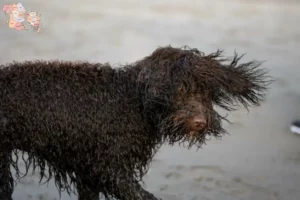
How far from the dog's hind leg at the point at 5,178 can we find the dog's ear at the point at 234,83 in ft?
4.32

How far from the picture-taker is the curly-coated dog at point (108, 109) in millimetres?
4785

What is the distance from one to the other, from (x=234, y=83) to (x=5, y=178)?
156 centimetres

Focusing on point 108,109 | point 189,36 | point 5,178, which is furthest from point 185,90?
point 189,36

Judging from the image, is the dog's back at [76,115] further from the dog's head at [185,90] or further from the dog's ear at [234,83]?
the dog's ear at [234,83]

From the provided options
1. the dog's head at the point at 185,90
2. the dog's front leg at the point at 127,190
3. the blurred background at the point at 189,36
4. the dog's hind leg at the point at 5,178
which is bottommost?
the dog's front leg at the point at 127,190

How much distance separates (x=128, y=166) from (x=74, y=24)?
5.08 feet

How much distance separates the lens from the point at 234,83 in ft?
15.9

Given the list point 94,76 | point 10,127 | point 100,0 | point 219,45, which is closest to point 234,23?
point 219,45

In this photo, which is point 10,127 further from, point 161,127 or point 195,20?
point 195,20

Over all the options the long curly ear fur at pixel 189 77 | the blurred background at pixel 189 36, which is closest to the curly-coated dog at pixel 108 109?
the long curly ear fur at pixel 189 77

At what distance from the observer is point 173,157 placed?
6320mm

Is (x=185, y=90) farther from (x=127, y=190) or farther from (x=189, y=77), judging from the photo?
(x=127, y=190)

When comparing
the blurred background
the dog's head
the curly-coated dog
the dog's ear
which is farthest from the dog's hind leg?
the dog's ear

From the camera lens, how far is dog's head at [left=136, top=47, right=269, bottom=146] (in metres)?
4.71
